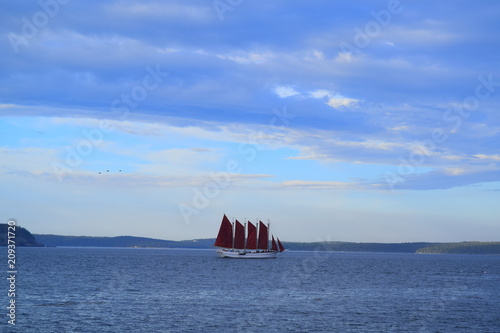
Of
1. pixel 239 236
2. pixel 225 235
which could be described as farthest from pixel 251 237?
pixel 225 235

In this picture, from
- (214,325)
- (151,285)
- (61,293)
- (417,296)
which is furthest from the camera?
(151,285)

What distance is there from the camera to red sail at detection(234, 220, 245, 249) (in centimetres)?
17032

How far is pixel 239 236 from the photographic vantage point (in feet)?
566

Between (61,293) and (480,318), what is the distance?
148 feet

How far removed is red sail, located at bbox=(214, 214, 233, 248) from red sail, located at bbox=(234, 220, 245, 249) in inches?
101

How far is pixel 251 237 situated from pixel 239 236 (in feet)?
19.2

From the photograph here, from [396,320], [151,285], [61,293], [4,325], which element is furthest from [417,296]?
[4,325]

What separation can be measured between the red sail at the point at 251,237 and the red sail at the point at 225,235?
294 inches

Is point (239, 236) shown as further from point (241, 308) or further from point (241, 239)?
point (241, 308)

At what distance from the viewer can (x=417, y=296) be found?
7200cm

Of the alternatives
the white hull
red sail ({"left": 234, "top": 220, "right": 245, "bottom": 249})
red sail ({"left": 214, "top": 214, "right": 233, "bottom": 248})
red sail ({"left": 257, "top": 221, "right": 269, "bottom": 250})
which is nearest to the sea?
red sail ({"left": 214, "top": 214, "right": 233, "bottom": 248})

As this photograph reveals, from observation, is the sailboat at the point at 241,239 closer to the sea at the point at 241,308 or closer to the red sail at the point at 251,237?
the red sail at the point at 251,237

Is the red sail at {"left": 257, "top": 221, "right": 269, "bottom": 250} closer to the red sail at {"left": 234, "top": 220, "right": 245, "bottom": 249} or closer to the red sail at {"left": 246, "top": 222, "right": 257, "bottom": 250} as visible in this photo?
the red sail at {"left": 246, "top": 222, "right": 257, "bottom": 250}

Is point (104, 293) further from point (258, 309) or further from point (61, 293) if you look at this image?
point (258, 309)
